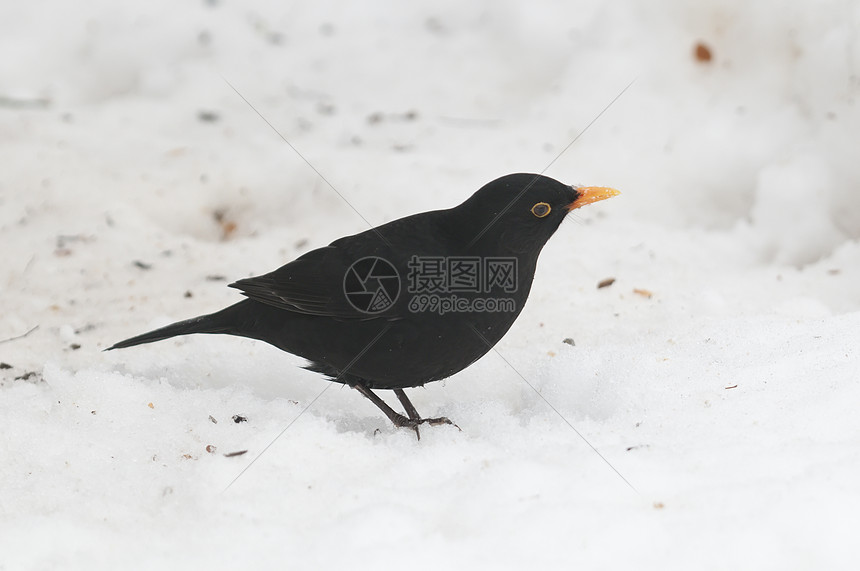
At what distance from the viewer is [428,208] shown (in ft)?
18.2

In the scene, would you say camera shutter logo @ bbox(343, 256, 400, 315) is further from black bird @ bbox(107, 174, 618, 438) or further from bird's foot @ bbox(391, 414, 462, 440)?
bird's foot @ bbox(391, 414, 462, 440)

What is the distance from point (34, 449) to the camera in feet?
10.7

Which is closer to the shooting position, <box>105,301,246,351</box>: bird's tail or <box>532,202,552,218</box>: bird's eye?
<box>532,202,552,218</box>: bird's eye

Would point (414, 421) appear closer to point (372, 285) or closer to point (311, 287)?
point (372, 285)

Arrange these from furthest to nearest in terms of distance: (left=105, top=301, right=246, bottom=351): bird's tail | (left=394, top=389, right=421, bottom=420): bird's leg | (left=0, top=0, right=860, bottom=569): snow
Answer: (left=105, top=301, right=246, bottom=351): bird's tail, (left=394, top=389, right=421, bottom=420): bird's leg, (left=0, top=0, right=860, bottom=569): snow

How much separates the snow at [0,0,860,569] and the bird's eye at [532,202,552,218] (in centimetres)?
69

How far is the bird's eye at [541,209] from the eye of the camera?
3.50 m

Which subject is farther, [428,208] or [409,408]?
[428,208]

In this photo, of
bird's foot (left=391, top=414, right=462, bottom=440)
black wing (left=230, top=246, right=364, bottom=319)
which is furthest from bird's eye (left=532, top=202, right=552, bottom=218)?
bird's foot (left=391, top=414, right=462, bottom=440)

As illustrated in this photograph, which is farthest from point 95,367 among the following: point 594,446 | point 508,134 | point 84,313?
point 508,134

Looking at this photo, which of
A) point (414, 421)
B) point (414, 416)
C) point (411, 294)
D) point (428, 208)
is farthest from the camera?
point (428, 208)

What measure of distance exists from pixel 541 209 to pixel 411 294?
66 centimetres

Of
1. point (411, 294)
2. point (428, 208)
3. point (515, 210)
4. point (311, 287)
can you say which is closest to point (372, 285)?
point (411, 294)

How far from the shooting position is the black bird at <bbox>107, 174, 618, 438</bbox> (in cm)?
328
